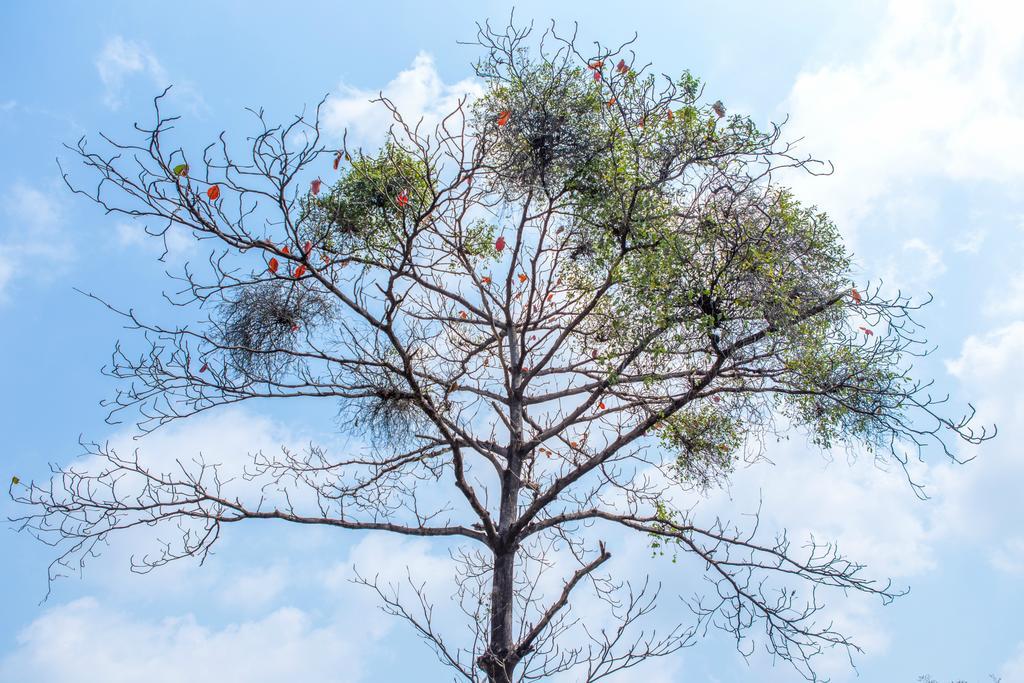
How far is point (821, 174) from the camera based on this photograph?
6.70 m

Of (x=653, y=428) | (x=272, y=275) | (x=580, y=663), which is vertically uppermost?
(x=272, y=275)

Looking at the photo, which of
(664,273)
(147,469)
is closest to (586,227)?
(664,273)

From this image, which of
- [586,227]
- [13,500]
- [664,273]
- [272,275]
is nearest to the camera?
[664,273]

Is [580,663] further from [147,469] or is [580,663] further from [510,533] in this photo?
[147,469]

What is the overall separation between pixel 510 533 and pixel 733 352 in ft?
9.45

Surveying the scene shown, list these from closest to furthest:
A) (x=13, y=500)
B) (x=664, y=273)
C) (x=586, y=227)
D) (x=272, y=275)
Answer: (x=664, y=273)
(x=272, y=275)
(x=13, y=500)
(x=586, y=227)

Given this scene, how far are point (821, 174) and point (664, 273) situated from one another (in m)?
1.69

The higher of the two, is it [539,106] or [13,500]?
[539,106]

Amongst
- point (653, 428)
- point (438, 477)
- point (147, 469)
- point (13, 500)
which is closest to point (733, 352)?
point (653, 428)

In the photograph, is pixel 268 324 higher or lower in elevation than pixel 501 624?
higher

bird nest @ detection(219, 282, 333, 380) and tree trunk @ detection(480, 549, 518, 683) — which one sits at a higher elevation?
bird nest @ detection(219, 282, 333, 380)

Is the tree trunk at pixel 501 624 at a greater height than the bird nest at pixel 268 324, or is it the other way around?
the bird nest at pixel 268 324

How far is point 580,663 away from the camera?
271 inches

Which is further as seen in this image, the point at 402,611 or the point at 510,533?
the point at 510,533
